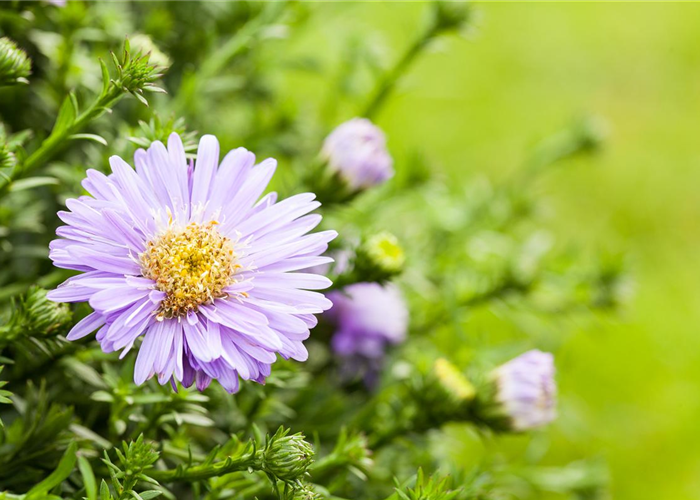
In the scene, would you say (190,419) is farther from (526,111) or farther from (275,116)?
(526,111)

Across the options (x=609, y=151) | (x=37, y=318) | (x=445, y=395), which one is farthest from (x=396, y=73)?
(x=609, y=151)

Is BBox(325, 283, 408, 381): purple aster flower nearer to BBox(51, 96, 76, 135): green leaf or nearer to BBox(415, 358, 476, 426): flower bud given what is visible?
BBox(415, 358, 476, 426): flower bud

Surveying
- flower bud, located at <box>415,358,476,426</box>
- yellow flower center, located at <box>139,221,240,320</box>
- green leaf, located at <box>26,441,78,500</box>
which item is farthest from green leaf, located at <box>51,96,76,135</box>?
flower bud, located at <box>415,358,476,426</box>

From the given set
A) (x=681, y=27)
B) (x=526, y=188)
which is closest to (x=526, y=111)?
(x=681, y=27)

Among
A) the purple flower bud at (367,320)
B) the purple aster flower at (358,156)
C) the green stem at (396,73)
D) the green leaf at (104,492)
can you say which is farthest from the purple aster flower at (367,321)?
the green leaf at (104,492)

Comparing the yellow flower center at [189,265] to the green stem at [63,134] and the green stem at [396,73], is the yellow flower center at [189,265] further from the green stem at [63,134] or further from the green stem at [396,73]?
the green stem at [396,73]

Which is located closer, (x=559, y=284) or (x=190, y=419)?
(x=190, y=419)

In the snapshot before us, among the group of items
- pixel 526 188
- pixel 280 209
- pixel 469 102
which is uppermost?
pixel 469 102
